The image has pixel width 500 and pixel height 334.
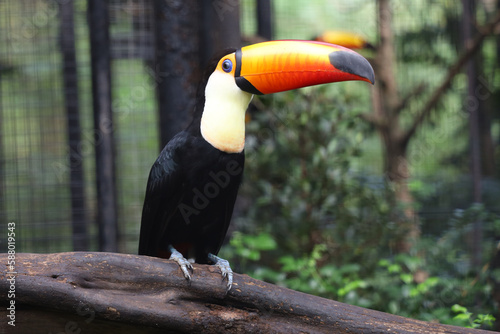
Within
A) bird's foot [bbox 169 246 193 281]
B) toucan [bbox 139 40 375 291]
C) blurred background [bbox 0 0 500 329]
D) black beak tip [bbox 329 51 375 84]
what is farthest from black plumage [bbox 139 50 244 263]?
blurred background [bbox 0 0 500 329]

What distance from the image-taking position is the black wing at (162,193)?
186 cm

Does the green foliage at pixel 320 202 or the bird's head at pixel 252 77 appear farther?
the green foliage at pixel 320 202

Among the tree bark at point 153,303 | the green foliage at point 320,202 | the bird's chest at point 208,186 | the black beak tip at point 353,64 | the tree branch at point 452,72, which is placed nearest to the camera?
the tree bark at point 153,303

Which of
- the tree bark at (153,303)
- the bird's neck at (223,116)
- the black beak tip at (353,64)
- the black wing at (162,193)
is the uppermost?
the black beak tip at (353,64)

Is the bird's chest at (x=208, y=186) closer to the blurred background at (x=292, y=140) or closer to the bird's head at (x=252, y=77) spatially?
the bird's head at (x=252, y=77)

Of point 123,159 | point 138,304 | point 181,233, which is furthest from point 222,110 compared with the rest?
point 123,159

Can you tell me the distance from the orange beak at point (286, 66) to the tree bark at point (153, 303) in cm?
66

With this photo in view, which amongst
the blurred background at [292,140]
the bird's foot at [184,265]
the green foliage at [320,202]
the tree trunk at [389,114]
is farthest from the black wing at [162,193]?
the tree trunk at [389,114]

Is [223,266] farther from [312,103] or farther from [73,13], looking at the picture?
[73,13]

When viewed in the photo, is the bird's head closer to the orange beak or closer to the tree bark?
the orange beak

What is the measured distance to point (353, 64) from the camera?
173 cm

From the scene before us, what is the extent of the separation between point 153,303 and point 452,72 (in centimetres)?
251

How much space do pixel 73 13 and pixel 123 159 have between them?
860mm

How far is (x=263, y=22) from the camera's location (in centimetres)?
318
